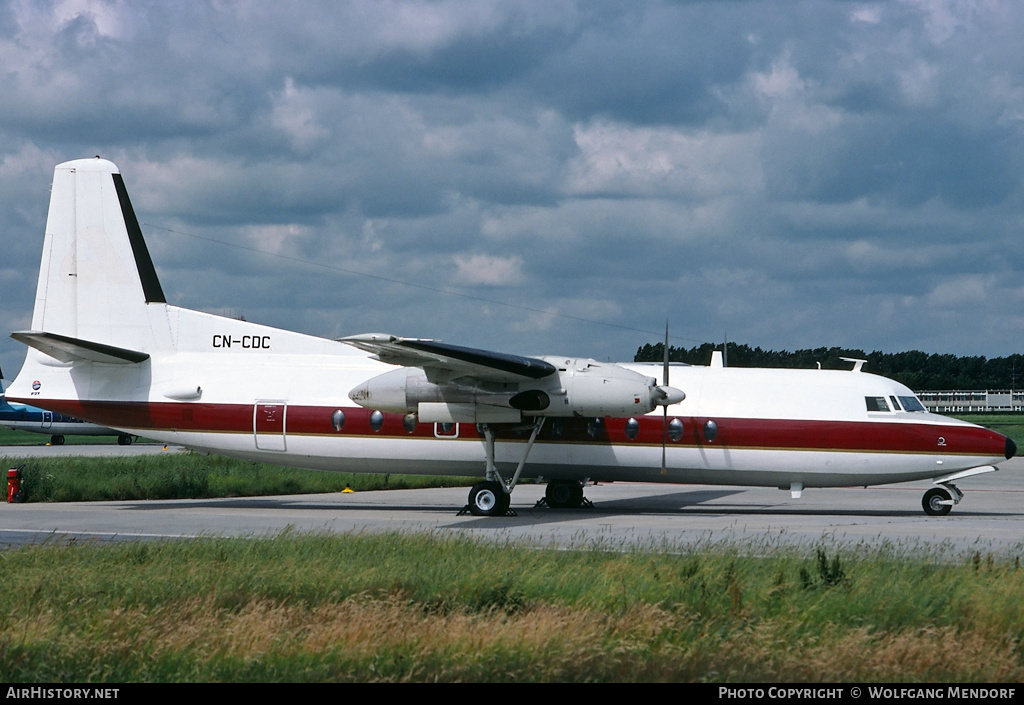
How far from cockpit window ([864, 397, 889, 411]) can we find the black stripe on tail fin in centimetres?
1640

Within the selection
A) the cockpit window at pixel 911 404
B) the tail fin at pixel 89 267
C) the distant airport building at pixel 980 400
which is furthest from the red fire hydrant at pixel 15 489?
the distant airport building at pixel 980 400

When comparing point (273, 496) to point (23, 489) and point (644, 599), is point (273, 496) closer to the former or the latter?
point (23, 489)

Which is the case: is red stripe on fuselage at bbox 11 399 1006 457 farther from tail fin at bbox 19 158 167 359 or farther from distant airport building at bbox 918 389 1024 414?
distant airport building at bbox 918 389 1024 414

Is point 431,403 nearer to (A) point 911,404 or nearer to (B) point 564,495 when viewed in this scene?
(B) point 564,495

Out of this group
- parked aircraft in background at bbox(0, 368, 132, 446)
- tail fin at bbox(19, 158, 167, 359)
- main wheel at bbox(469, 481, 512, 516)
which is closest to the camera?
main wheel at bbox(469, 481, 512, 516)

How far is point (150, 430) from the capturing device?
928 inches

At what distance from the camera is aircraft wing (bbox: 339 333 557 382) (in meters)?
18.1

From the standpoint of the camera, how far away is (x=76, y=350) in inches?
897

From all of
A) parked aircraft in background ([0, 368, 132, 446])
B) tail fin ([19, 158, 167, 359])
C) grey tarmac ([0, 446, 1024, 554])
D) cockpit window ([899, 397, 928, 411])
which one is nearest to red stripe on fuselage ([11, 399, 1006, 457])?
cockpit window ([899, 397, 928, 411])

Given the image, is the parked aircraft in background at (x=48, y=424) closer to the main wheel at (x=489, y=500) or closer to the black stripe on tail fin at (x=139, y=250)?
the black stripe on tail fin at (x=139, y=250)

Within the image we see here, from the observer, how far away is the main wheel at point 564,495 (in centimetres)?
2366

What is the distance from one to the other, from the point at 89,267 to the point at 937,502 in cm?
2025

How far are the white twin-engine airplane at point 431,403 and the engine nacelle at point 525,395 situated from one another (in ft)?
0.11
